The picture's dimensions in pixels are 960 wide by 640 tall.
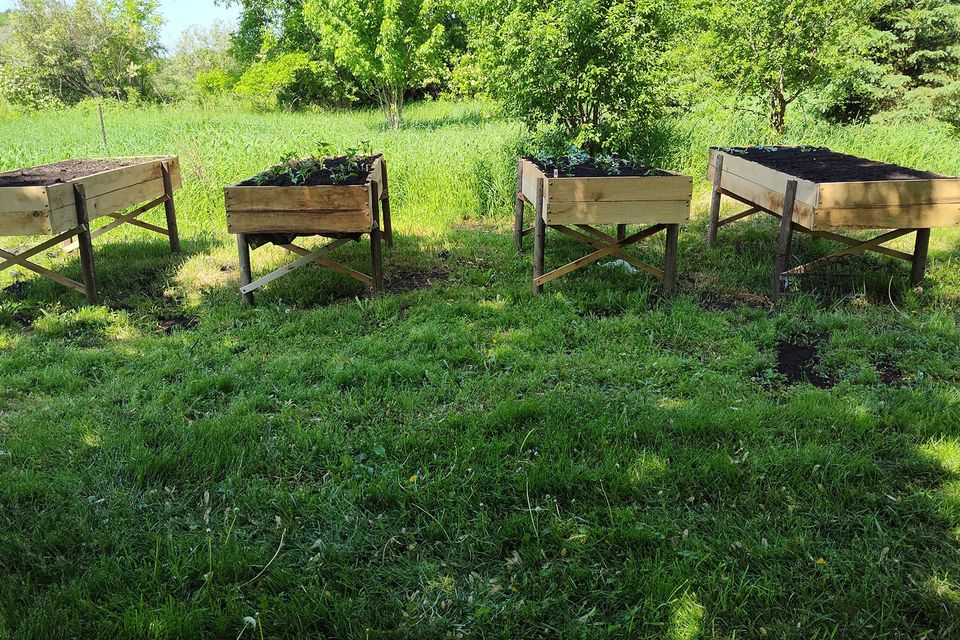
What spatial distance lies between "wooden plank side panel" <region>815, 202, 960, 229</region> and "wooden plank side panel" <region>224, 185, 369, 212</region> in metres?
3.69

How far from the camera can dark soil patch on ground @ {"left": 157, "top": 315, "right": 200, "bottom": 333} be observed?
539cm

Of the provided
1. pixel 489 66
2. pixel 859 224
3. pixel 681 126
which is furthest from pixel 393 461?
pixel 681 126

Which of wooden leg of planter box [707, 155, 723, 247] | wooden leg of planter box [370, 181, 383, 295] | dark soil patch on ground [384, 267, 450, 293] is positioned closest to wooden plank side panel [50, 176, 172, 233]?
wooden leg of planter box [370, 181, 383, 295]

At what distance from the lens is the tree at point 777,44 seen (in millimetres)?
9969

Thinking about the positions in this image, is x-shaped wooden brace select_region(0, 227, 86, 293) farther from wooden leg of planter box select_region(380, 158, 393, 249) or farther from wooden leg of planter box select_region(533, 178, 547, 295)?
wooden leg of planter box select_region(533, 178, 547, 295)

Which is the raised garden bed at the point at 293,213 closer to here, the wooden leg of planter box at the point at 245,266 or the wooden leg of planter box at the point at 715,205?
the wooden leg of planter box at the point at 245,266

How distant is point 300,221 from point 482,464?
121 inches

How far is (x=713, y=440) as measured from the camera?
133 inches

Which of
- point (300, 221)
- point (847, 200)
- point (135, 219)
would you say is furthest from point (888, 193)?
point (135, 219)

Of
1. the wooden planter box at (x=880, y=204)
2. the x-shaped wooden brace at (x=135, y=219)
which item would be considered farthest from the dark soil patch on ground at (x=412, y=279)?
the wooden planter box at (x=880, y=204)

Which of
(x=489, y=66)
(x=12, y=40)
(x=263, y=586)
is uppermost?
(x=12, y=40)

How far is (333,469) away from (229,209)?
3064 millimetres

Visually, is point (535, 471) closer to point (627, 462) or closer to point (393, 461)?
point (627, 462)

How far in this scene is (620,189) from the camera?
541 centimetres
